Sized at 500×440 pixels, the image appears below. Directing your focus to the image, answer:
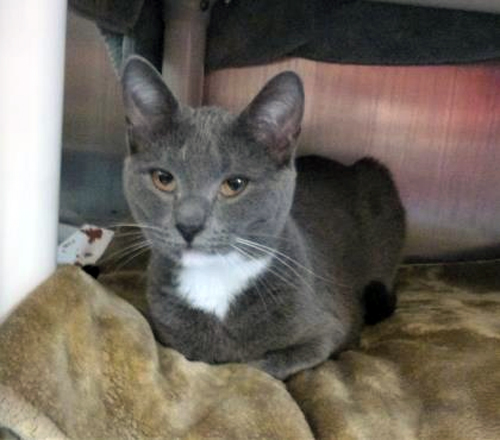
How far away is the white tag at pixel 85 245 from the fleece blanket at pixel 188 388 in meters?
0.32

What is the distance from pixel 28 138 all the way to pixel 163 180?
215mm

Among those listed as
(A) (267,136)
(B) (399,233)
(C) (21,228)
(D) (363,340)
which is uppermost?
(A) (267,136)

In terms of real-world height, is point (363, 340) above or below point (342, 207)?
below

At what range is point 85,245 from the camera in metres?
1.38

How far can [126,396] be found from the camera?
0.88 metres

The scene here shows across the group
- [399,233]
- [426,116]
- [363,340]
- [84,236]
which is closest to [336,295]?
[363,340]

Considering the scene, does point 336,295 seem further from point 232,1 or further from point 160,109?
point 232,1

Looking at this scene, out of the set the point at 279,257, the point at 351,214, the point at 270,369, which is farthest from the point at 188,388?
the point at 351,214

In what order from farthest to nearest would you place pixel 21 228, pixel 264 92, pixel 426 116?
1. pixel 426 116
2. pixel 264 92
3. pixel 21 228

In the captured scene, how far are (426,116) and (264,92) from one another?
865 millimetres

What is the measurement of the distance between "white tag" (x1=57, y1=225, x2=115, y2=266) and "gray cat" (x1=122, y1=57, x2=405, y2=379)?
25 cm

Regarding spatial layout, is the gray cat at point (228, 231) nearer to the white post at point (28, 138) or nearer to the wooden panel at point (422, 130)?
the white post at point (28, 138)

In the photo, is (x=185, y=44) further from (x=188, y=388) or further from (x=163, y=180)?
(x=188, y=388)

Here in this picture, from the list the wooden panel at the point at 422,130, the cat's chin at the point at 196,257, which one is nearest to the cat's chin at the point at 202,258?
the cat's chin at the point at 196,257
